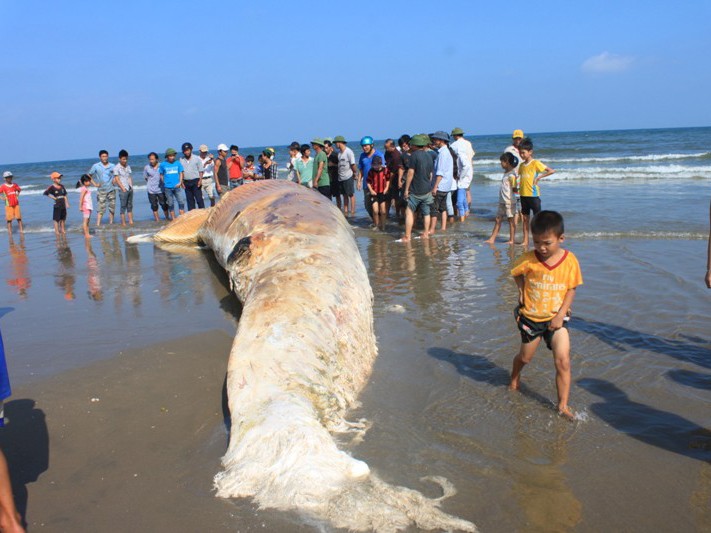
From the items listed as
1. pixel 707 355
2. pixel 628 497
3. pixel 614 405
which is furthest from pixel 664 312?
pixel 628 497

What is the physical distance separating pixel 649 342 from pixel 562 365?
5.82 feet

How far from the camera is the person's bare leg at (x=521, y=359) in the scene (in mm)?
4012

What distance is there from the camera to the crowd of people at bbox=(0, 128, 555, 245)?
960 cm

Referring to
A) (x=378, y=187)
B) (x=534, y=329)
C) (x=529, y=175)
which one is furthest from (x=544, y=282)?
(x=378, y=187)

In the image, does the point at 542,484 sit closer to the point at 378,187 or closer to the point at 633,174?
the point at 378,187

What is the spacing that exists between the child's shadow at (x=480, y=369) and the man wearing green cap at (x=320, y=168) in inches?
324

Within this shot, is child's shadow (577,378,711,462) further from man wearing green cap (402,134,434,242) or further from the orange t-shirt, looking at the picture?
the orange t-shirt

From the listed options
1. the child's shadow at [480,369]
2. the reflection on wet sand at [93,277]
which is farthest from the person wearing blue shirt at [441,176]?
the child's shadow at [480,369]

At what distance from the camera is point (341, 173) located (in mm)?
13414

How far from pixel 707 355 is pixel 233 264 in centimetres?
401

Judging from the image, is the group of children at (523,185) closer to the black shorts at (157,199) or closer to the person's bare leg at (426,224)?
the person's bare leg at (426,224)

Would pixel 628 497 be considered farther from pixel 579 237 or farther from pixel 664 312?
pixel 579 237

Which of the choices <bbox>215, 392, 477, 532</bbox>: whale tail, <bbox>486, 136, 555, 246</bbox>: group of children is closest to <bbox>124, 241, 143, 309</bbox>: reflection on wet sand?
<bbox>215, 392, 477, 532</bbox>: whale tail

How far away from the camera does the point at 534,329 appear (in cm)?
396
